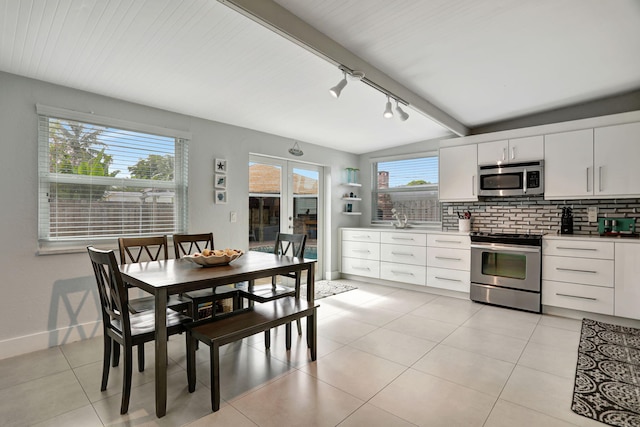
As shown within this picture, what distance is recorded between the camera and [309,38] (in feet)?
7.36

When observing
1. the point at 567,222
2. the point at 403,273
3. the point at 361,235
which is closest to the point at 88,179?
the point at 361,235

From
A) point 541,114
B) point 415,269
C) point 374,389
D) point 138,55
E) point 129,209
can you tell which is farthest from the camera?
point 415,269

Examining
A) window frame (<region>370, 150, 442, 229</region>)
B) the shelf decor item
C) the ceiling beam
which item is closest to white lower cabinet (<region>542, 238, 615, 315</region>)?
window frame (<region>370, 150, 442, 229</region>)

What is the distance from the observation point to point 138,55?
2.44 meters

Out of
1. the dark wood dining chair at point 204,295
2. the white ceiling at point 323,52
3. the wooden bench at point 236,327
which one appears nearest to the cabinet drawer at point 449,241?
the white ceiling at point 323,52

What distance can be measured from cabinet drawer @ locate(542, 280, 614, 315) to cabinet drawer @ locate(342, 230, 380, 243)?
2285 mm

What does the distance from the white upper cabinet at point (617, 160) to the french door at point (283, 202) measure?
146 inches

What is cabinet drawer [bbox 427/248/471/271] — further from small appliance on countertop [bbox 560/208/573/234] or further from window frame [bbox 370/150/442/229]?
small appliance on countertop [bbox 560/208/573/234]

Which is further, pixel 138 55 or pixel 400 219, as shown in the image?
pixel 400 219

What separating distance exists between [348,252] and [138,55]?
13.6 feet

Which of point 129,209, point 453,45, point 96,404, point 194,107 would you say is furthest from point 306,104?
point 96,404

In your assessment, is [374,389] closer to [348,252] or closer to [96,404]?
[96,404]

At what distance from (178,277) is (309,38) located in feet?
5.98

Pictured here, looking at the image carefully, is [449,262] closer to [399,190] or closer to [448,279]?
[448,279]
